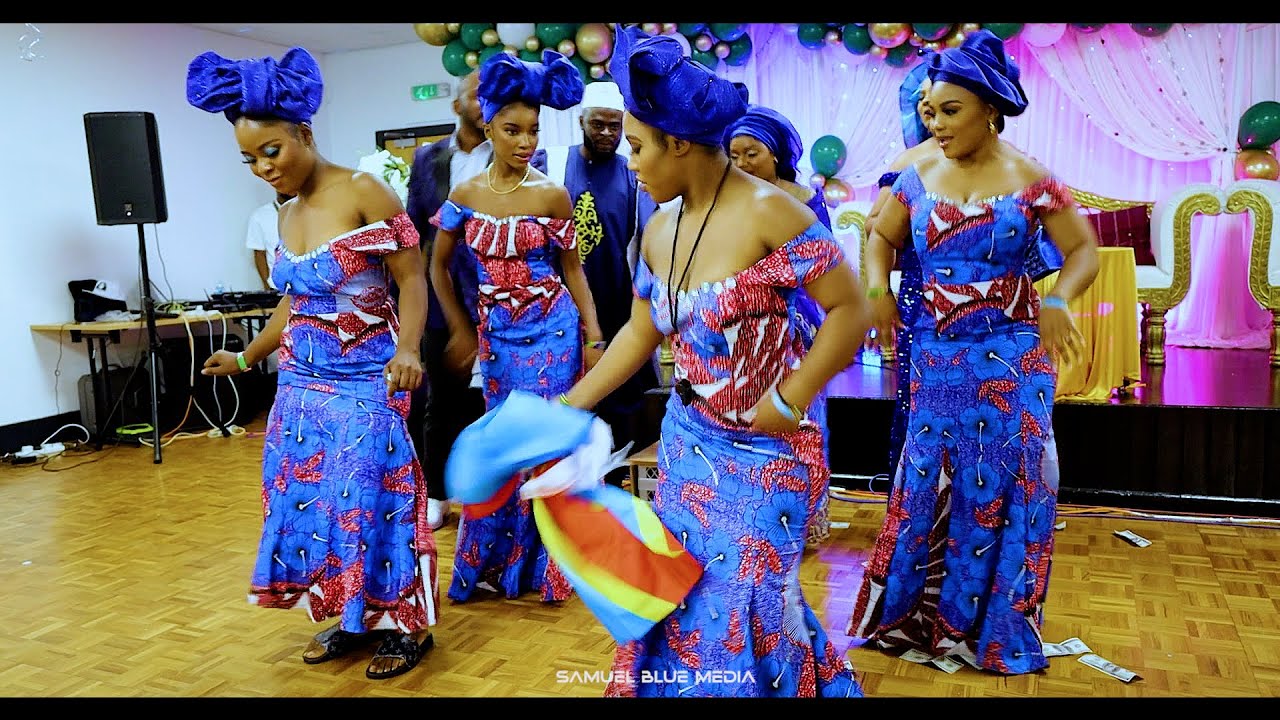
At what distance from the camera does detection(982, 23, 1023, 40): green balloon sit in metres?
6.86

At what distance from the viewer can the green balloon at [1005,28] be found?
686 centimetres

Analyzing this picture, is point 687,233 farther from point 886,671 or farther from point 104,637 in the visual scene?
point 104,637

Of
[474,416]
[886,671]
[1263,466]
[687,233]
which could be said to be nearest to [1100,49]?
[1263,466]

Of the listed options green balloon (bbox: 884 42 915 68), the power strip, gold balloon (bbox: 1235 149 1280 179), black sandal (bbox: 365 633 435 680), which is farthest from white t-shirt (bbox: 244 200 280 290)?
gold balloon (bbox: 1235 149 1280 179)

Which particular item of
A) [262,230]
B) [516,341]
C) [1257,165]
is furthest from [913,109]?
[262,230]

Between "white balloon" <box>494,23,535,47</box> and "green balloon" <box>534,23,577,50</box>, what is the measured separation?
0.29 feet

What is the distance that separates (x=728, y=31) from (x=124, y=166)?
4.43m

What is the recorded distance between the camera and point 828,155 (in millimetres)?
7590

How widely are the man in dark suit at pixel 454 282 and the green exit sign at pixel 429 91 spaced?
18.1 feet

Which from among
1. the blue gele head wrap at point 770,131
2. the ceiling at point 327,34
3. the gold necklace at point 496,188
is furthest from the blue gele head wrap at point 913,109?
the ceiling at point 327,34

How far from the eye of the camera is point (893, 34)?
720 cm

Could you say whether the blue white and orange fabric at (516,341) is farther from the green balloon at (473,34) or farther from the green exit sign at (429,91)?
the green exit sign at (429,91)

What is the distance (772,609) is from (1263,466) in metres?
3.50

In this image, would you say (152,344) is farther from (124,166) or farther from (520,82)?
(520,82)
